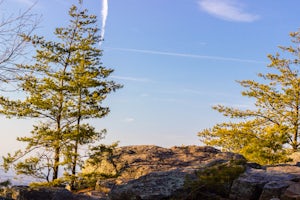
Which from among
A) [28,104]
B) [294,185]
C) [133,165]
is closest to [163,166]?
[133,165]

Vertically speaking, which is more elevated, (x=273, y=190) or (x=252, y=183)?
(x=252, y=183)

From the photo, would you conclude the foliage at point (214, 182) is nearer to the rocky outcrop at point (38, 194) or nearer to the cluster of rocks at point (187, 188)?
the cluster of rocks at point (187, 188)

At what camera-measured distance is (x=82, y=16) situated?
87.3ft

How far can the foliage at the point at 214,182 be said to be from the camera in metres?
9.12

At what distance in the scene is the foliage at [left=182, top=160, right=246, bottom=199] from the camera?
912cm

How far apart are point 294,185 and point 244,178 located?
119 centimetres

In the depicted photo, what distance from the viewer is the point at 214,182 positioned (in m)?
9.09

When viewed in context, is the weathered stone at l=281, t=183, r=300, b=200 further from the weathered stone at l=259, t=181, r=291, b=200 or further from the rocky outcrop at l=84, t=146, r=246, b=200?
the rocky outcrop at l=84, t=146, r=246, b=200

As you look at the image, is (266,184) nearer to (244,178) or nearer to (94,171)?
(244,178)

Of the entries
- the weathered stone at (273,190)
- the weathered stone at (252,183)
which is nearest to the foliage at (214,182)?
the weathered stone at (252,183)

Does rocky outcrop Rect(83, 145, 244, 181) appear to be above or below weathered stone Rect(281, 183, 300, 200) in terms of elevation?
above

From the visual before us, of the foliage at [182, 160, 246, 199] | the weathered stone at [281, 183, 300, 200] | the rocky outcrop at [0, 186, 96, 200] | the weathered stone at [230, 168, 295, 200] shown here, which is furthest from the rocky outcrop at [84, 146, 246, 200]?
the weathered stone at [281, 183, 300, 200]

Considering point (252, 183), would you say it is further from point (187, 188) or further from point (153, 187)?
point (153, 187)

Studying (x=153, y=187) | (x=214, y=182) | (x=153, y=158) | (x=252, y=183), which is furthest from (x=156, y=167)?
(x=252, y=183)
